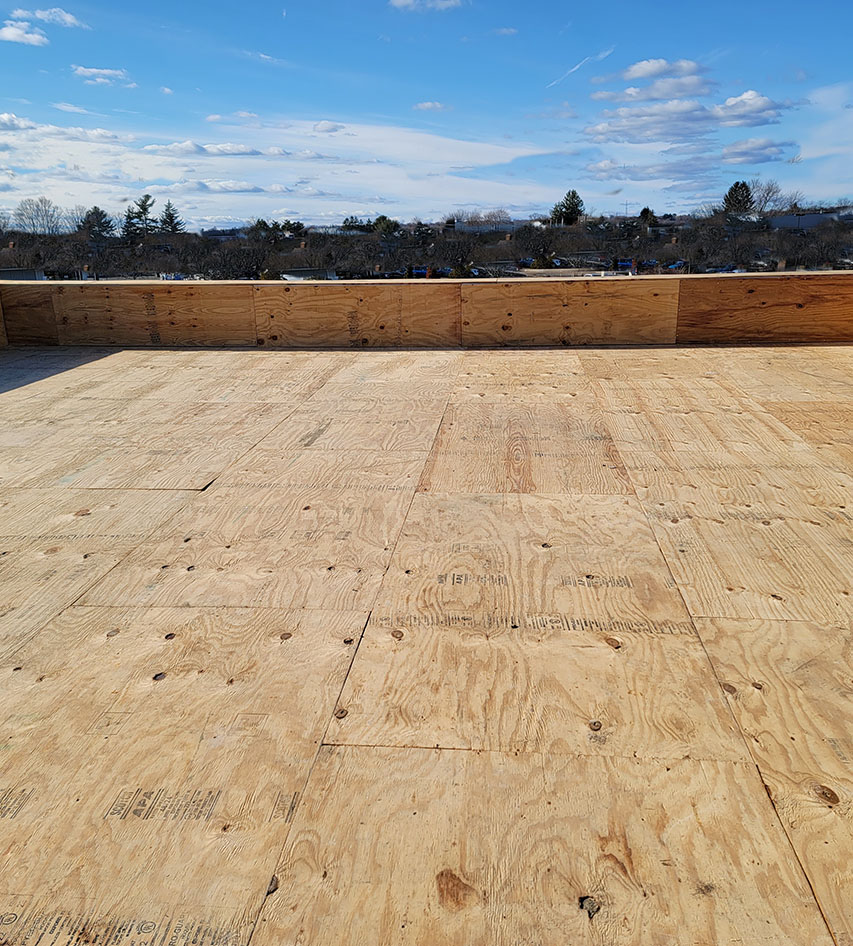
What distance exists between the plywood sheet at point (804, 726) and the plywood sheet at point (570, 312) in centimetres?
506

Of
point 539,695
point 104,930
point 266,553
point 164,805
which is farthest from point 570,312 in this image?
point 104,930

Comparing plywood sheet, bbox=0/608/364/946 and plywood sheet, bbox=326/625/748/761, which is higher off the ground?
plywood sheet, bbox=326/625/748/761

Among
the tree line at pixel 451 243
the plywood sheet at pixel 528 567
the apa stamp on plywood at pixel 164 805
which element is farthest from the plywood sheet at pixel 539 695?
the tree line at pixel 451 243

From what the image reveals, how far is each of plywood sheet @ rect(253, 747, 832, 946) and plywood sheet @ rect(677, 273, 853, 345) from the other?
5871 mm

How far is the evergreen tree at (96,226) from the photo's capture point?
66.2 meters

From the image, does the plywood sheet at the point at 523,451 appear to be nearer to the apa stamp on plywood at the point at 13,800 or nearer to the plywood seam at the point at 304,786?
the plywood seam at the point at 304,786

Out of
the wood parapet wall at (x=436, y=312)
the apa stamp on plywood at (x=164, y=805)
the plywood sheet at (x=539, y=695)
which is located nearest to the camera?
the apa stamp on plywood at (x=164, y=805)

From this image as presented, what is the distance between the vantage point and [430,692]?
84.5 inches

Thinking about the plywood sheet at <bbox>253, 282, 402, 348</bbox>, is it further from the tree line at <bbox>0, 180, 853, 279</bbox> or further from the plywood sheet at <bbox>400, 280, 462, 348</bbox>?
the tree line at <bbox>0, 180, 853, 279</bbox>

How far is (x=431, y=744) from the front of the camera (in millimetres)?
1939

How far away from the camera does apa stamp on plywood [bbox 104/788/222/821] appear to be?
68.0 inches

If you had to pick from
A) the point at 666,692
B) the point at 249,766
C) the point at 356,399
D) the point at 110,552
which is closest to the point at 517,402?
the point at 356,399

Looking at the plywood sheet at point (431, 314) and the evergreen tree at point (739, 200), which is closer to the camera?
the plywood sheet at point (431, 314)

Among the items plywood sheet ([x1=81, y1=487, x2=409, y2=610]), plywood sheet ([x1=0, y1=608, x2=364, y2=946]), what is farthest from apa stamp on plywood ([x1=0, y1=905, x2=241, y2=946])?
plywood sheet ([x1=81, y1=487, x2=409, y2=610])
